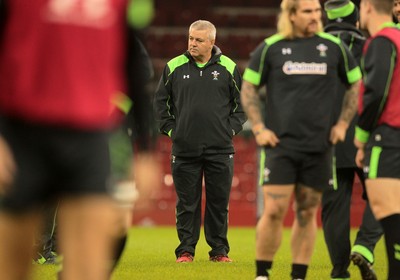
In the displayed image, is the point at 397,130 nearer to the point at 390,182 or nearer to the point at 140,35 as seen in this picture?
the point at 390,182

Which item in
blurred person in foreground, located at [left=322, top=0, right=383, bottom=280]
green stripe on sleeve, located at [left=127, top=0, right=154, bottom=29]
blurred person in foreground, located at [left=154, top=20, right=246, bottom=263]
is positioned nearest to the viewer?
green stripe on sleeve, located at [left=127, top=0, right=154, bottom=29]

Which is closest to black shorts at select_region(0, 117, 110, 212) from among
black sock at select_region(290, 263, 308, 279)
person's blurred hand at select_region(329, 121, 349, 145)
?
person's blurred hand at select_region(329, 121, 349, 145)

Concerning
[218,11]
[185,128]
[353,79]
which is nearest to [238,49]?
[218,11]

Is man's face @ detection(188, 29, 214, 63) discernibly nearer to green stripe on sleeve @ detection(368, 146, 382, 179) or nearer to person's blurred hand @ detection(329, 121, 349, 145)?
person's blurred hand @ detection(329, 121, 349, 145)

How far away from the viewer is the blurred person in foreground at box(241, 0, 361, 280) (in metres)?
6.57

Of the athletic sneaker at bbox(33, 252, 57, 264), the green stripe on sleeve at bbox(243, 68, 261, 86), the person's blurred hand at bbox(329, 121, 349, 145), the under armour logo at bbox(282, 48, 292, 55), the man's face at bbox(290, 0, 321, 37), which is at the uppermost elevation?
the man's face at bbox(290, 0, 321, 37)

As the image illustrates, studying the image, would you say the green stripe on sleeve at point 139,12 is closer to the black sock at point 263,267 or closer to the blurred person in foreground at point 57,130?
the blurred person in foreground at point 57,130

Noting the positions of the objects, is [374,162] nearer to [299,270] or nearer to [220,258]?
[299,270]

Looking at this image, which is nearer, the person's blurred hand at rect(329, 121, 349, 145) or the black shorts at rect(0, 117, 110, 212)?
the black shorts at rect(0, 117, 110, 212)

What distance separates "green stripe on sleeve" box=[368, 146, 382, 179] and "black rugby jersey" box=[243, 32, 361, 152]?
17.8 inches

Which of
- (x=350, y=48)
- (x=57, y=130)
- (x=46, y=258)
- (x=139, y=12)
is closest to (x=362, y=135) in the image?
(x=350, y=48)

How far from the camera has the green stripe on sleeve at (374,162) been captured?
6230 mm

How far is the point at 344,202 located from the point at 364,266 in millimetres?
576

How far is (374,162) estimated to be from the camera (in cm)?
624
